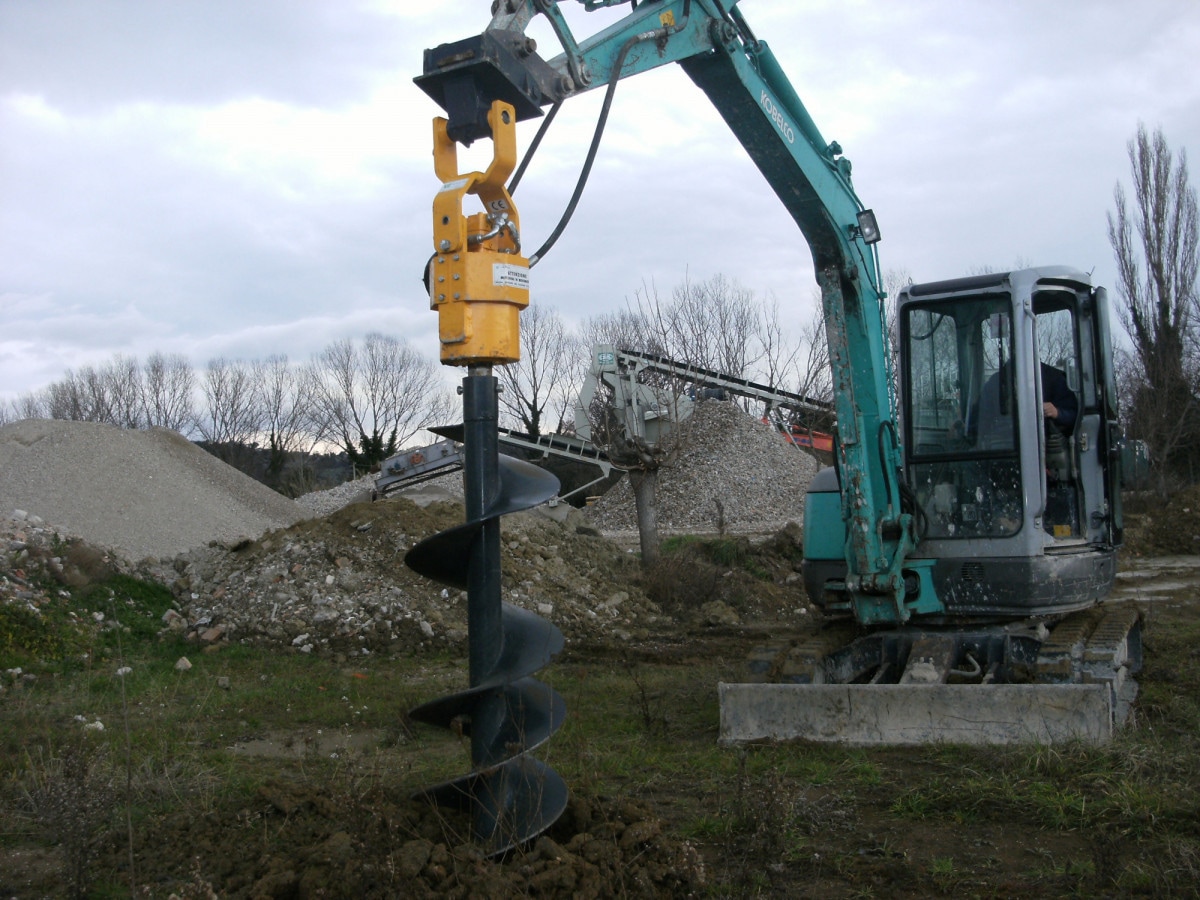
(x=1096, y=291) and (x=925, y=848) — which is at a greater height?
(x=1096, y=291)

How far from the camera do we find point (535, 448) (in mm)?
27125

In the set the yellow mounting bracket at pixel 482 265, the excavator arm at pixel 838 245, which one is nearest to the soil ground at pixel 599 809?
the excavator arm at pixel 838 245

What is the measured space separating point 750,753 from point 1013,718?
1.35m

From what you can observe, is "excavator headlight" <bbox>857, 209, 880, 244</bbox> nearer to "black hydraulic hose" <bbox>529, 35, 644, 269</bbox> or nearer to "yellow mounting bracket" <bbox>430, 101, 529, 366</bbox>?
"black hydraulic hose" <bbox>529, 35, 644, 269</bbox>

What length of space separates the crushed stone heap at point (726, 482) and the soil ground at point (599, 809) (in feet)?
57.9

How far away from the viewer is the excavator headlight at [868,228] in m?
6.70

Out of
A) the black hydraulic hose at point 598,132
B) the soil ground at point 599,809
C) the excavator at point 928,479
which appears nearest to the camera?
the soil ground at point 599,809

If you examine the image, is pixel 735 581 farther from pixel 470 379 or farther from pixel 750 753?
pixel 470 379

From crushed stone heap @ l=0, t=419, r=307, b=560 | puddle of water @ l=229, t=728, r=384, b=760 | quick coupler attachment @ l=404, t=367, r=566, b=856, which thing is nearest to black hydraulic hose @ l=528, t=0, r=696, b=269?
quick coupler attachment @ l=404, t=367, r=566, b=856

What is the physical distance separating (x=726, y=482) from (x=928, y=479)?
20434 mm

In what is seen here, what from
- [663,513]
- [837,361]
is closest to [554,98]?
[837,361]

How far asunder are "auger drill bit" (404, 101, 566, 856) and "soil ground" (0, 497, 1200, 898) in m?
0.18

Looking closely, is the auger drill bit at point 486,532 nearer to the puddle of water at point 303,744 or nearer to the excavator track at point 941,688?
the excavator track at point 941,688

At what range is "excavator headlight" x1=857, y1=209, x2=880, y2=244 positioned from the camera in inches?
264
